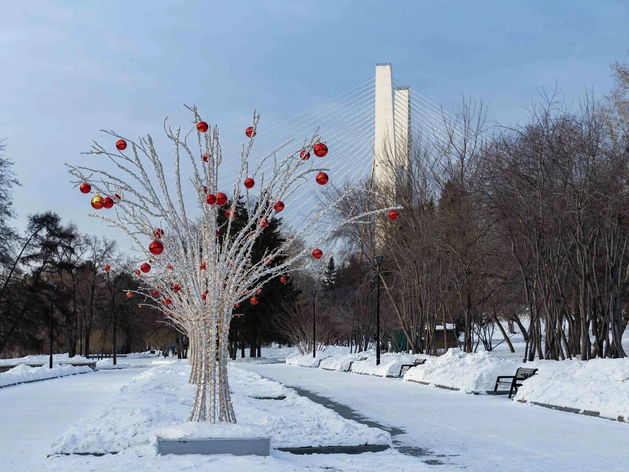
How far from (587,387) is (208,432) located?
27.9 feet

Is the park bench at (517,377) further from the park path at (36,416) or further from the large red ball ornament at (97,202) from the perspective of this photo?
the large red ball ornament at (97,202)

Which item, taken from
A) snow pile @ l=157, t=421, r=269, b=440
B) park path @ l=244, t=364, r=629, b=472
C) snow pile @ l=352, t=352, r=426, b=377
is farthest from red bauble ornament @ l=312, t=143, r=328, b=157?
snow pile @ l=352, t=352, r=426, b=377

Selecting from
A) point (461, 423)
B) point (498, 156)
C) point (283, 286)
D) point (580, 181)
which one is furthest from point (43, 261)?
point (461, 423)

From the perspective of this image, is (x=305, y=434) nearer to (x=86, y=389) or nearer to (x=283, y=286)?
(x=86, y=389)

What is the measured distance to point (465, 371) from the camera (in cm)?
2002

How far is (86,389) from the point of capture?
21.4 m

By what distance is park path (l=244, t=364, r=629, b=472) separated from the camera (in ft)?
27.6

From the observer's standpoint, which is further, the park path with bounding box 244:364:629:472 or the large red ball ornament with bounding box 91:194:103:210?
the park path with bounding box 244:364:629:472

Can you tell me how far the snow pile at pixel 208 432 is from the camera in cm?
827

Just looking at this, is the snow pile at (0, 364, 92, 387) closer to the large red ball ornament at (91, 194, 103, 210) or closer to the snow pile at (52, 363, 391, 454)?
the snow pile at (52, 363, 391, 454)

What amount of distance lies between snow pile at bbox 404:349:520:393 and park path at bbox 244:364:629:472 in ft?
3.46

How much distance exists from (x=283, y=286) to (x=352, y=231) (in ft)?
52.1

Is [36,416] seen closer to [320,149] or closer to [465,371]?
[320,149]

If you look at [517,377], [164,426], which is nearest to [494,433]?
[164,426]
